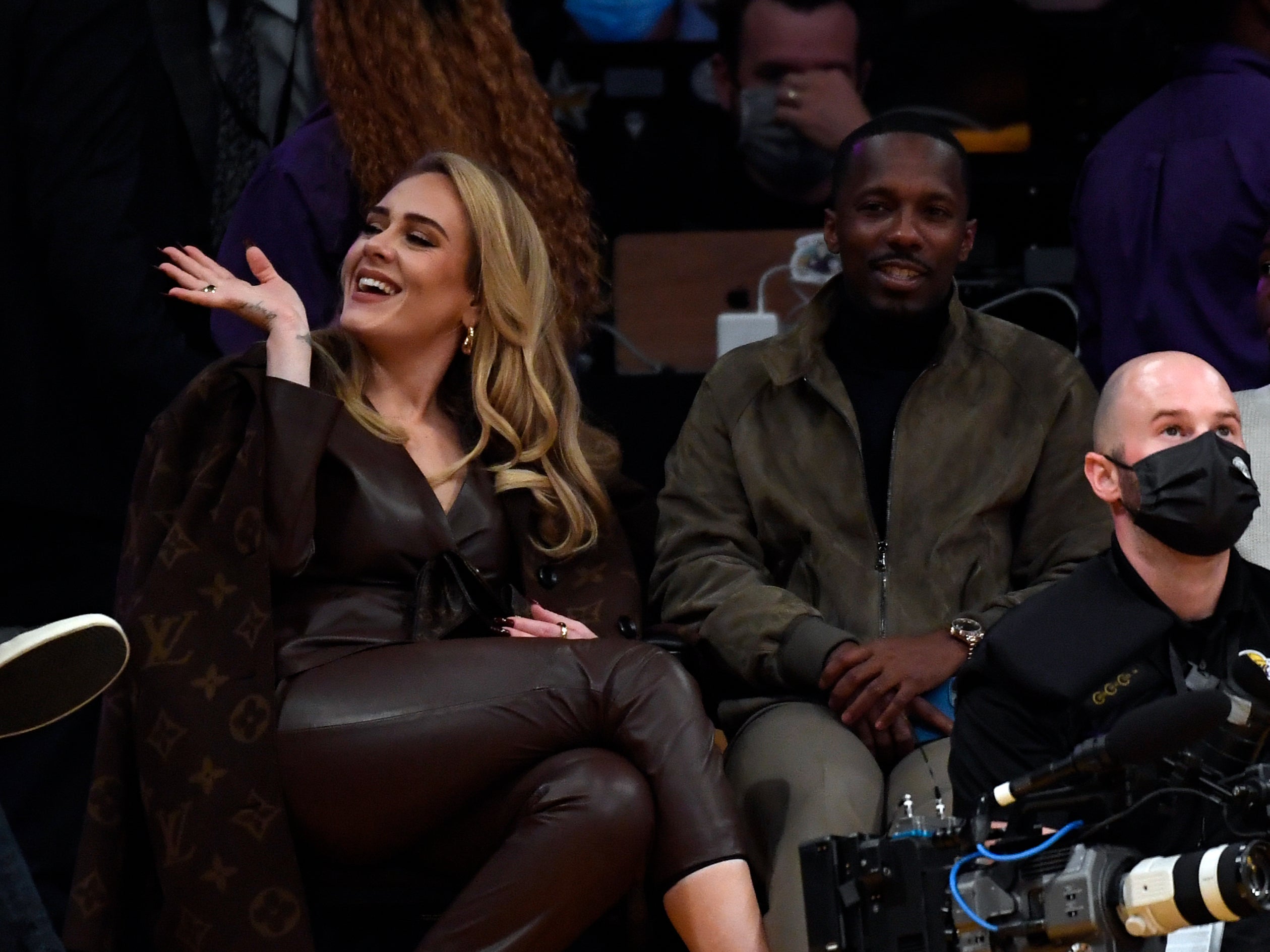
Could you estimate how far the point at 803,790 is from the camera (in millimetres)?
3221

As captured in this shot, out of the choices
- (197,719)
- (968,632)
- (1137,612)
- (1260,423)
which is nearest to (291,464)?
(197,719)

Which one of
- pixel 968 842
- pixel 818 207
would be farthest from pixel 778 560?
pixel 818 207

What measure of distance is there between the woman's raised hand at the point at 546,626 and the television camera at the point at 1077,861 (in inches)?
35.7

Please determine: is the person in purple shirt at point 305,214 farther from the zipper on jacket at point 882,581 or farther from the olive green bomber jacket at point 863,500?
the zipper on jacket at point 882,581

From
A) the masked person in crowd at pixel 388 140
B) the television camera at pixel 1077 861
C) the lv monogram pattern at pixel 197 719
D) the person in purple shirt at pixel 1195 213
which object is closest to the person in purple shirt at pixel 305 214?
the masked person in crowd at pixel 388 140

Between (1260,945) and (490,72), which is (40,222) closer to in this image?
(490,72)

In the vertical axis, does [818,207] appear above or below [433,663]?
above

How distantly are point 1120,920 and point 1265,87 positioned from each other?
213cm

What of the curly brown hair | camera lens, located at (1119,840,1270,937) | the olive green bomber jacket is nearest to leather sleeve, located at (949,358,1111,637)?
the olive green bomber jacket

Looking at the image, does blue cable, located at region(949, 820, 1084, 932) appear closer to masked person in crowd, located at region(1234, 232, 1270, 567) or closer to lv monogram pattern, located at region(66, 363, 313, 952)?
lv monogram pattern, located at region(66, 363, 313, 952)

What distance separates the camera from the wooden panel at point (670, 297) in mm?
4520

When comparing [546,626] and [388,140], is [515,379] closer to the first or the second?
[546,626]

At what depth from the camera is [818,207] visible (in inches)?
203

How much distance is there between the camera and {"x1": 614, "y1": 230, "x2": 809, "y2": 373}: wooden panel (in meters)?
4.52
